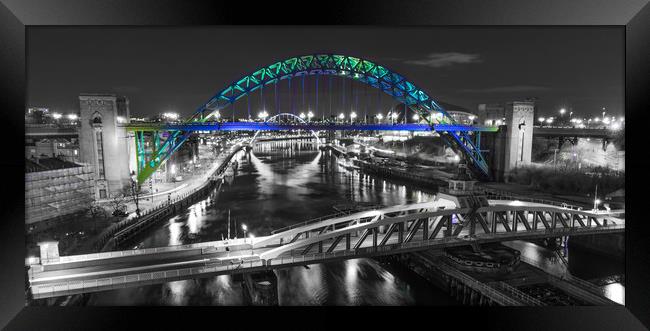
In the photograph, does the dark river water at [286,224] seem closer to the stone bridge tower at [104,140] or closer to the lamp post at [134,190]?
the lamp post at [134,190]

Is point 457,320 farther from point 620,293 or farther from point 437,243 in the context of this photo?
point 620,293

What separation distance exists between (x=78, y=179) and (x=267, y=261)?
21.1ft

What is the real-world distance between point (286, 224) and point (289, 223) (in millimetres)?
112

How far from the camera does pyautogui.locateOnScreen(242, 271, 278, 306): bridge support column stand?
4.84m

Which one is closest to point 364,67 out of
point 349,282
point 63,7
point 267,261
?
point 349,282

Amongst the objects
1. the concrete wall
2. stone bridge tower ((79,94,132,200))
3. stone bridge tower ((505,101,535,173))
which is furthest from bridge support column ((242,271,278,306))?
stone bridge tower ((505,101,535,173))

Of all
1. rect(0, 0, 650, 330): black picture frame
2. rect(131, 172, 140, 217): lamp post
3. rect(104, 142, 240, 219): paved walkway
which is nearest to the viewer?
rect(0, 0, 650, 330): black picture frame

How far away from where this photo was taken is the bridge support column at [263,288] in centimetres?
484

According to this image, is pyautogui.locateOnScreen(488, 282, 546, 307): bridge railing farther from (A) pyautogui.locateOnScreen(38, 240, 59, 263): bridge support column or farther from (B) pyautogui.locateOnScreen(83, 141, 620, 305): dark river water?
(A) pyautogui.locateOnScreen(38, 240, 59, 263): bridge support column

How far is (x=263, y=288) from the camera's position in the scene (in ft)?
15.8

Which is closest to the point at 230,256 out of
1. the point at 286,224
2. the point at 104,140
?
the point at 286,224

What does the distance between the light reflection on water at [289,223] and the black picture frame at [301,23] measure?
2821 millimetres

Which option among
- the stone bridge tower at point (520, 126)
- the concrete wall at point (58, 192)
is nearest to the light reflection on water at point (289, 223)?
the concrete wall at point (58, 192)
